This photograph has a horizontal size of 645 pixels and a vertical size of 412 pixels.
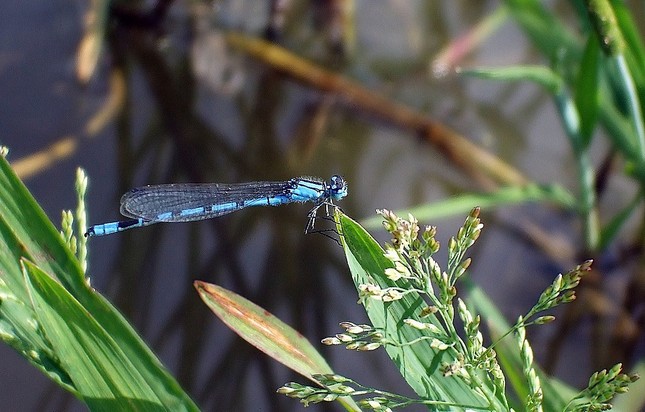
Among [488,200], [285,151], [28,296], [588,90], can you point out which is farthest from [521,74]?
[28,296]

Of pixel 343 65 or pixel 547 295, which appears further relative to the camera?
pixel 343 65

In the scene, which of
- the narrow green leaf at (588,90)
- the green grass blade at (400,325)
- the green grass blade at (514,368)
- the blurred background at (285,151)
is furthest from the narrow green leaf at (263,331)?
the narrow green leaf at (588,90)

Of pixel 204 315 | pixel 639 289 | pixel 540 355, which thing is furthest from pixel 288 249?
pixel 639 289

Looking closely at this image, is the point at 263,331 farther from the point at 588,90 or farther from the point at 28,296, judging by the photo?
the point at 588,90

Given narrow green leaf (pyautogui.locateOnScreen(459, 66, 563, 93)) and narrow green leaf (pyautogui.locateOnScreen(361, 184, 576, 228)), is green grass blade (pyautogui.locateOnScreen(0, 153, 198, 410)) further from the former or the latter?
narrow green leaf (pyautogui.locateOnScreen(361, 184, 576, 228))

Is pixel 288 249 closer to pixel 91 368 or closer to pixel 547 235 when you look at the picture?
pixel 547 235

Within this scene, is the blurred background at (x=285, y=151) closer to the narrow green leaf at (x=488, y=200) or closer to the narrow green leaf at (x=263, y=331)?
the narrow green leaf at (x=488, y=200)
